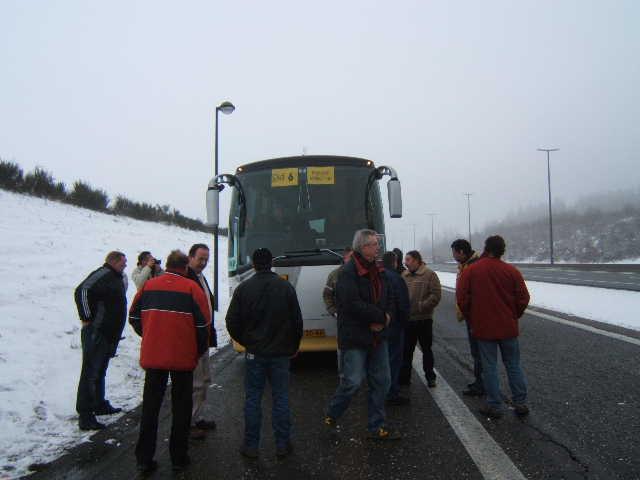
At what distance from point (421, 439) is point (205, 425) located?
210cm

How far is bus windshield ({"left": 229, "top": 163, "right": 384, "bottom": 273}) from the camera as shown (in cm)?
673

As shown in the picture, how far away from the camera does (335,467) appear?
3.60m

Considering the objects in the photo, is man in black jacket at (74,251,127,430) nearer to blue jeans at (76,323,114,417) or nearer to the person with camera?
blue jeans at (76,323,114,417)

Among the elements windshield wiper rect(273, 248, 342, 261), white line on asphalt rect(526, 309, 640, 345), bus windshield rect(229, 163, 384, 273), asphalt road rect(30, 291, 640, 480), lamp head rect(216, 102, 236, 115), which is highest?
lamp head rect(216, 102, 236, 115)

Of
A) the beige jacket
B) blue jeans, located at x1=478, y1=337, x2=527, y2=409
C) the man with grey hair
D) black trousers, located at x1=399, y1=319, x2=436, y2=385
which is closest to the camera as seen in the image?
the man with grey hair

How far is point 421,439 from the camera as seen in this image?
4.11 m

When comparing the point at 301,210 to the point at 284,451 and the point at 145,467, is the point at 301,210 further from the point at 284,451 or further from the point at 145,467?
the point at 145,467

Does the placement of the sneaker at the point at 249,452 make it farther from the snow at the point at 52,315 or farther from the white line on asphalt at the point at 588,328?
the white line on asphalt at the point at 588,328

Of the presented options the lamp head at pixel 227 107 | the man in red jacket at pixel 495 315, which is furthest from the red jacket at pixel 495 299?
the lamp head at pixel 227 107

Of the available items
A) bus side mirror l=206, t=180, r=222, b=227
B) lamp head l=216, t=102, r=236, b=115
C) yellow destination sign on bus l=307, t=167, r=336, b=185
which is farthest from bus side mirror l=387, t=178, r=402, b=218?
lamp head l=216, t=102, r=236, b=115

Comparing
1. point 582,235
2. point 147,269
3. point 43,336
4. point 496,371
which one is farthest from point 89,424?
point 582,235

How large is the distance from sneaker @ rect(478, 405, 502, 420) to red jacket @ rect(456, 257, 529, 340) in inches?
28.0

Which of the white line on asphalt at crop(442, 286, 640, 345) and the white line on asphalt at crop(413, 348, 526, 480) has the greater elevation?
the white line on asphalt at crop(413, 348, 526, 480)

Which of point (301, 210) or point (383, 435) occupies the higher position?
point (301, 210)
